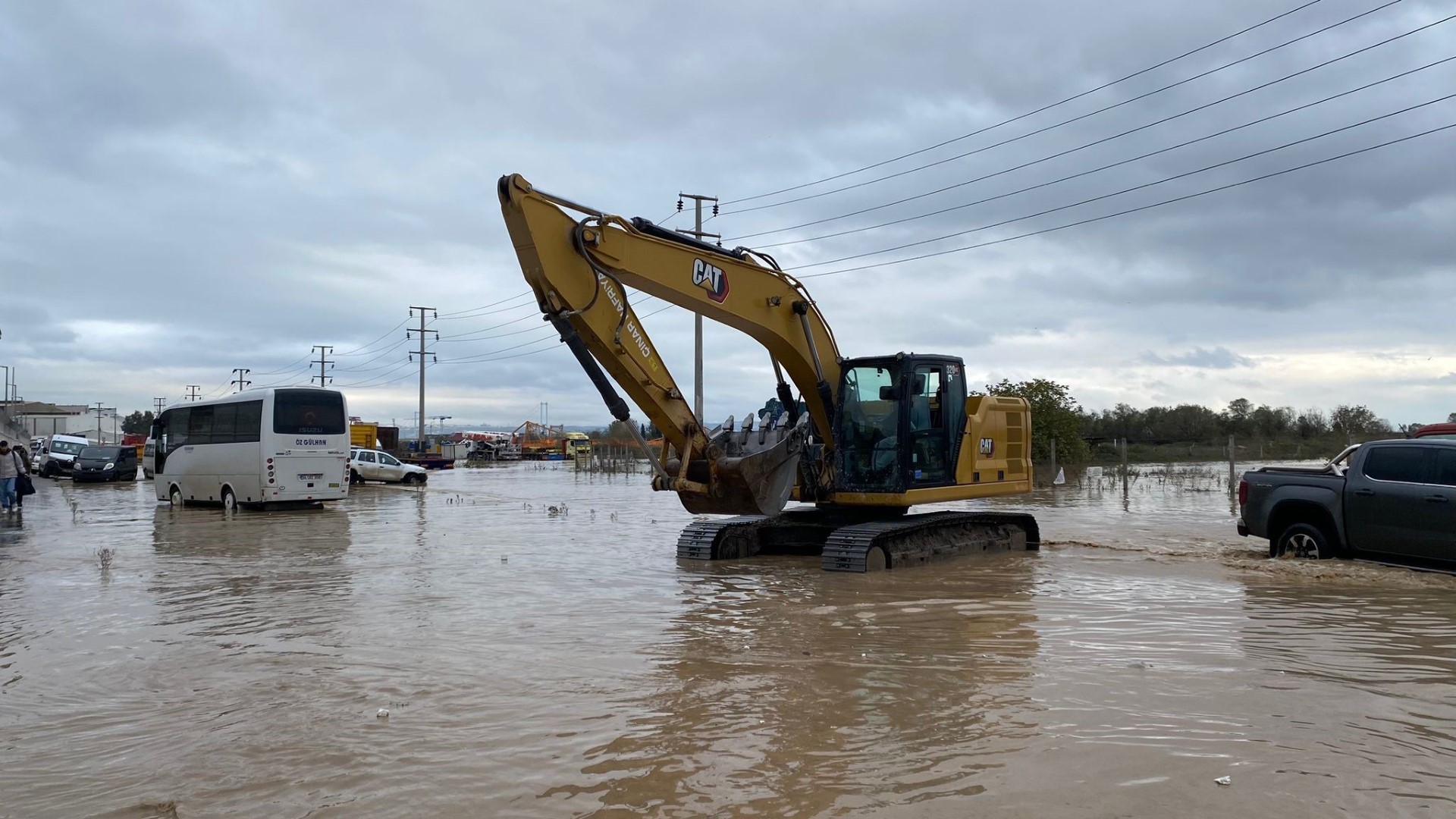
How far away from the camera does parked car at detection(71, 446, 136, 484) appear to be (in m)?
39.9

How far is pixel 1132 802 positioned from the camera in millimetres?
4547

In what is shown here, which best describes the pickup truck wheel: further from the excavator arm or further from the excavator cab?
the excavator arm

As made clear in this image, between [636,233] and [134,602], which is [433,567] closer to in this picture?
[134,602]

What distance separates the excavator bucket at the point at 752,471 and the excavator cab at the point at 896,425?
65 cm

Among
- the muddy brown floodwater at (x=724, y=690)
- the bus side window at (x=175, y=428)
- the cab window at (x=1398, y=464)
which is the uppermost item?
the bus side window at (x=175, y=428)

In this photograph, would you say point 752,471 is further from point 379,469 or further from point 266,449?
point 379,469

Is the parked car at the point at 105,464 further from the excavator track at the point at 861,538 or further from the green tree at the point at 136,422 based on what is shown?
the green tree at the point at 136,422

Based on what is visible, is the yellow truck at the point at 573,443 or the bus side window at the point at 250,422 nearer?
the bus side window at the point at 250,422

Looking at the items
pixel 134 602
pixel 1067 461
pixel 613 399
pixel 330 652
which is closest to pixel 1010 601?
pixel 613 399

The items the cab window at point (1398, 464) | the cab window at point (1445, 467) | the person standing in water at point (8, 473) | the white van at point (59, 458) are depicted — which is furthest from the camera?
the white van at point (59, 458)

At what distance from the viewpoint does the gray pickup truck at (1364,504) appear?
11.2 meters

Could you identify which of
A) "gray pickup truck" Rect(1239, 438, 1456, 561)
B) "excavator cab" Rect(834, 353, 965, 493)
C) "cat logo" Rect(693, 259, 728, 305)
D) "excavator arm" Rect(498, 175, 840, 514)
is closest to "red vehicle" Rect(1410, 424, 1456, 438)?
"gray pickup truck" Rect(1239, 438, 1456, 561)

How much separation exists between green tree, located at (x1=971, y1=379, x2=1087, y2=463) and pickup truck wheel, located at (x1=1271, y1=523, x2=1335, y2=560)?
2182 cm

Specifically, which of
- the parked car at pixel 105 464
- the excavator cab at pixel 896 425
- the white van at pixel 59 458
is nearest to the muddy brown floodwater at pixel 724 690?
the excavator cab at pixel 896 425
